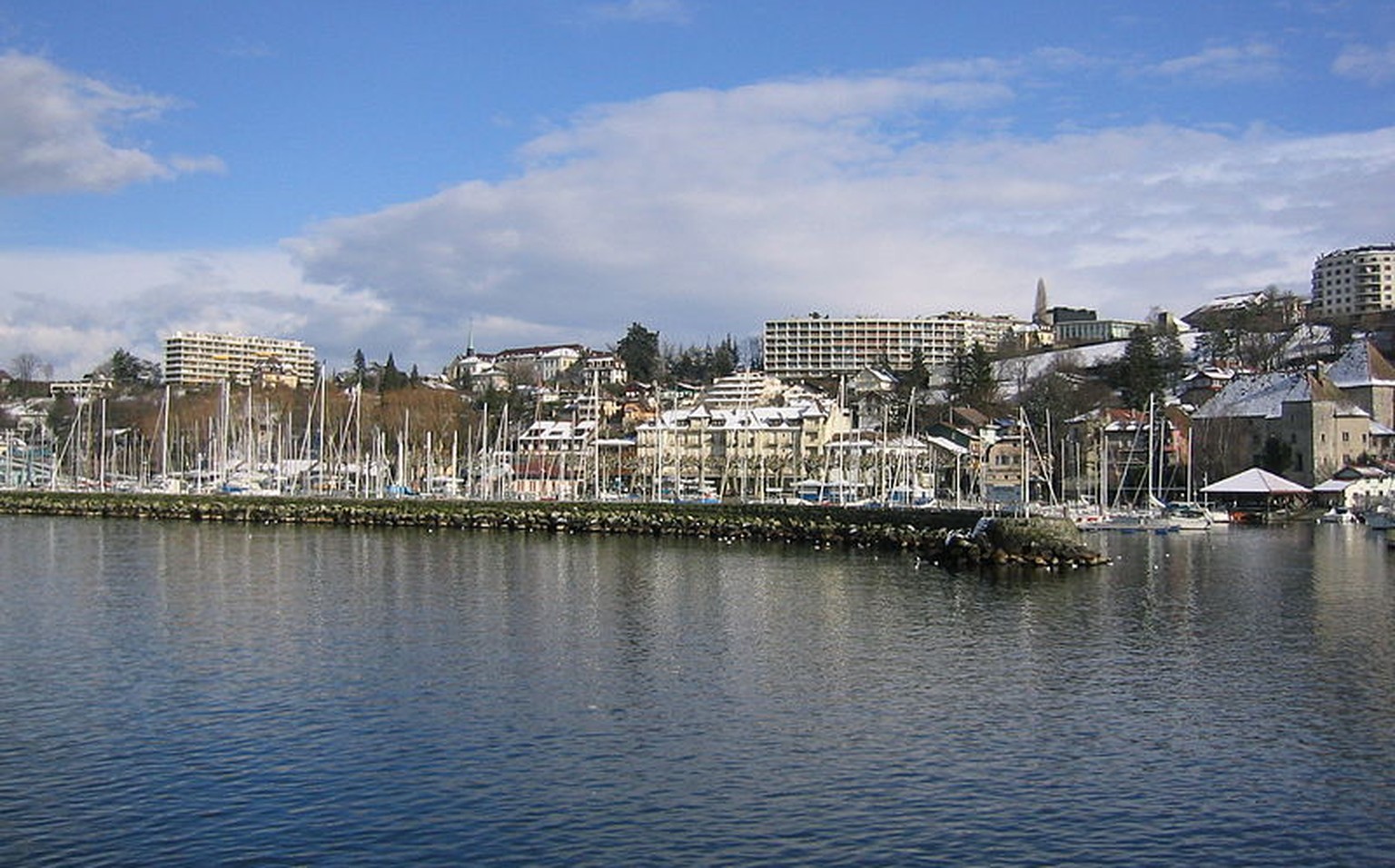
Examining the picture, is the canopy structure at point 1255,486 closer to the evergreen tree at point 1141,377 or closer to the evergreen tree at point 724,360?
the evergreen tree at point 1141,377

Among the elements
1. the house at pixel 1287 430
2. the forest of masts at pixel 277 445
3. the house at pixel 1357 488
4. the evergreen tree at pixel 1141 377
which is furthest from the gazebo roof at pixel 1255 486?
the forest of masts at pixel 277 445

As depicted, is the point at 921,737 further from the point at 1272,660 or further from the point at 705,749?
the point at 1272,660

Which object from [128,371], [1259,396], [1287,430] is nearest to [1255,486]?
[1287,430]

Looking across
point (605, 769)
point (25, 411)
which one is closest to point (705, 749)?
point (605, 769)

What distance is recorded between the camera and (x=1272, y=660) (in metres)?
27.0

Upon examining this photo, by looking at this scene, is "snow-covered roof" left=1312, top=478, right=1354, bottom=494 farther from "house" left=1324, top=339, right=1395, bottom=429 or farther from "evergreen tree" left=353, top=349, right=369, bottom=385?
"evergreen tree" left=353, top=349, right=369, bottom=385

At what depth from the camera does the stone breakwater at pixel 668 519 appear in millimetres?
48344

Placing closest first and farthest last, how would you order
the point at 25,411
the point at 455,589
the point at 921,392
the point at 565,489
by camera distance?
1. the point at 455,589
2. the point at 565,489
3. the point at 921,392
4. the point at 25,411

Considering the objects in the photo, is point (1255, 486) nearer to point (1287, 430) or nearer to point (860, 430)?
point (1287, 430)

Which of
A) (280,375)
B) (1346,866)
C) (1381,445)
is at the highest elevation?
(280,375)

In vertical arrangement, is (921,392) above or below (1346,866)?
above

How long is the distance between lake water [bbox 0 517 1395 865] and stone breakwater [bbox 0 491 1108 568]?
9.40m

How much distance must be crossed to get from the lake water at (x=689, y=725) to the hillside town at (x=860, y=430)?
34.7m

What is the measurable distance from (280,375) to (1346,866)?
187931mm
